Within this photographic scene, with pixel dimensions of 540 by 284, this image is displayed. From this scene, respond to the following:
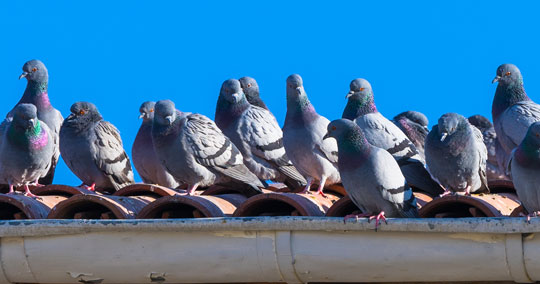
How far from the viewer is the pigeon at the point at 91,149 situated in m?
12.0

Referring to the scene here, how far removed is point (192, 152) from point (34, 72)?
3.86m

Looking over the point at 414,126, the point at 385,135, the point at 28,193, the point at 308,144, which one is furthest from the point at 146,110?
the point at 414,126

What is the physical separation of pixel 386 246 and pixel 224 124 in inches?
229

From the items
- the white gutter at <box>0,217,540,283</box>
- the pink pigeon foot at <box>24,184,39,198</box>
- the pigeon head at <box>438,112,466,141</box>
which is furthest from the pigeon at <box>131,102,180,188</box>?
the white gutter at <box>0,217,540,283</box>

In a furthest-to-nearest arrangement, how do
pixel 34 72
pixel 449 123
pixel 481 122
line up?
pixel 481 122 → pixel 34 72 → pixel 449 123

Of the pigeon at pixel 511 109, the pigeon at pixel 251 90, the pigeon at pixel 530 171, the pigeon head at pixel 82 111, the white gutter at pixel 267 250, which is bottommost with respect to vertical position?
the white gutter at pixel 267 250

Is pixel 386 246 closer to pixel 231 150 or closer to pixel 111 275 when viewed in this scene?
pixel 111 275

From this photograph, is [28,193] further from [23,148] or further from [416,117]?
[416,117]

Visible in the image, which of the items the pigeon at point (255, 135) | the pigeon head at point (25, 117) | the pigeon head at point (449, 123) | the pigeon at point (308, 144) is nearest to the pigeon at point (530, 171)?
the pigeon head at point (449, 123)

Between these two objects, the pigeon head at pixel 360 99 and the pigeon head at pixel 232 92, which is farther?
the pigeon head at pixel 232 92

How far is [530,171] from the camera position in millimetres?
7918

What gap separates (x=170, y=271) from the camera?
7.44 m

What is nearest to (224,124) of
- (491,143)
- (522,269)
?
(491,143)

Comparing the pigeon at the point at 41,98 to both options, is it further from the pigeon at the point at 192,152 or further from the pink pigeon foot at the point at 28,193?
the pigeon at the point at 192,152
